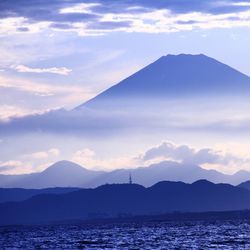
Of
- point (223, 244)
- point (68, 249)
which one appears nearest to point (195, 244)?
point (223, 244)

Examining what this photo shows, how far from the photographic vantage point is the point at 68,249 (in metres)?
90.6

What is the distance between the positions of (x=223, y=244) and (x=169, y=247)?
5.15 metres

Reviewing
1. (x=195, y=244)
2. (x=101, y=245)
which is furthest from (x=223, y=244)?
(x=101, y=245)

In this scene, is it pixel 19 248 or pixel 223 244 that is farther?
pixel 19 248

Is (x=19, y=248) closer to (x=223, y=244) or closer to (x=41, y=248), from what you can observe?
(x=41, y=248)

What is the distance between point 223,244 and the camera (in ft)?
304

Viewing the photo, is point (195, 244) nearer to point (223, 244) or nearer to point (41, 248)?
point (223, 244)

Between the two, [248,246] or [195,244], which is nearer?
[248,246]

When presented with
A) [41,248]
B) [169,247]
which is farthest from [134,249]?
[41,248]

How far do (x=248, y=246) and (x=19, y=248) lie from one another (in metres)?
22.6

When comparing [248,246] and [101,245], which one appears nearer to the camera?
[248,246]

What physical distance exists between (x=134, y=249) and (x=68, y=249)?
6.11 metres

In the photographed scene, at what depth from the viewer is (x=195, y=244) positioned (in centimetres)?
9500

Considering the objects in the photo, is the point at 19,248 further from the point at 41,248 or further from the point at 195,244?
the point at 195,244
